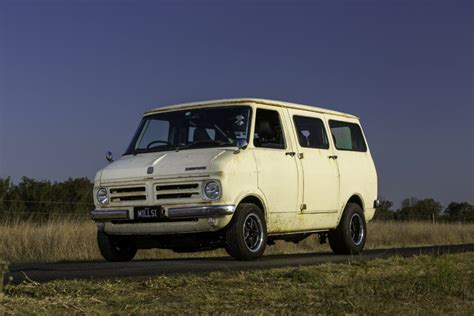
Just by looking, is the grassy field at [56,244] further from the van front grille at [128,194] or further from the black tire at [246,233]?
the black tire at [246,233]

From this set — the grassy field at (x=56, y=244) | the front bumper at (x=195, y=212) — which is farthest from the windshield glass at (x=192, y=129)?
the grassy field at (x=56, y=244)

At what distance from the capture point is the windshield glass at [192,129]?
10516 millimetres

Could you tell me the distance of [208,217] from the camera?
9672 millimetres

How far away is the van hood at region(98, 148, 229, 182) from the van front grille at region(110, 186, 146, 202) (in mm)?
137

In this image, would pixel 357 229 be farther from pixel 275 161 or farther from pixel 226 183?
pixel 226 183

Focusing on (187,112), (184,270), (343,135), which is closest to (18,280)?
(184,270)

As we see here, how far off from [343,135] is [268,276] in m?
5.86

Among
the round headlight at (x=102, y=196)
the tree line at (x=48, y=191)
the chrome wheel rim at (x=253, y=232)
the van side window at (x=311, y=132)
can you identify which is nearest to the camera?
the chrome wheel rim at (x=253, y=232)

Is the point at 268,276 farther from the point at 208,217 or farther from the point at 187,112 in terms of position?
the point at 187,112

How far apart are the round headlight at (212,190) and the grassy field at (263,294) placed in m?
1.95

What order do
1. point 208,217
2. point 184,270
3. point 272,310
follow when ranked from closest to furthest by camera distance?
1. point 272,310
2. point 184,270
3. point 208,217

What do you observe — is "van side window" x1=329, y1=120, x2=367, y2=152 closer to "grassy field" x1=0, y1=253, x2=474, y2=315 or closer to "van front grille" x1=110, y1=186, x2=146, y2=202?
"van front grille" x1=110, y1=186, x2=146, y2=202

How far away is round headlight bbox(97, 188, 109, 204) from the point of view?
34.4ft

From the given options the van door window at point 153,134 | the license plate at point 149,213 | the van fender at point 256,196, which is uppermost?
the van door window at point 153,134
